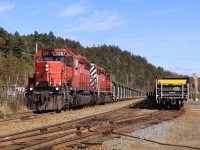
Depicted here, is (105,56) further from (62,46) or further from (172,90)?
(172,90)

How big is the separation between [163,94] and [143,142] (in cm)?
1416

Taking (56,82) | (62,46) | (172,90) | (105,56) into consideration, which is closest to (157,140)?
(56,82)

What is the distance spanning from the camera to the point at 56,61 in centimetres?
2144

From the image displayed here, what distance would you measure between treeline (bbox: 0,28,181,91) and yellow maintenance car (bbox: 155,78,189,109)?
48.9 m

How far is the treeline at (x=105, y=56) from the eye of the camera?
71.9 metres

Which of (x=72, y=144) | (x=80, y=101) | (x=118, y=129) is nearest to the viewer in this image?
(x=72, y=144)

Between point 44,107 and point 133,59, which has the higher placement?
point 133,59

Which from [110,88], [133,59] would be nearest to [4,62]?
[110,88]

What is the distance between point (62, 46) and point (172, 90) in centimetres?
10444

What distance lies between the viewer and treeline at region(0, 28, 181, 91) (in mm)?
71938

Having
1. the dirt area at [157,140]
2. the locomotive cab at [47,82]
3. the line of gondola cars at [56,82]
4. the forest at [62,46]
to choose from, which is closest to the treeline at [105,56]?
the forest at [62,46]

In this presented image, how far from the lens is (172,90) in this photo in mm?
23859

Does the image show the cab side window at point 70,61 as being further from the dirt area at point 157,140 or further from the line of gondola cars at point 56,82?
the dirt area at point 157,140

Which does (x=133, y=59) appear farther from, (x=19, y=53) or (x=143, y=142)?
(x=143, y=142)
